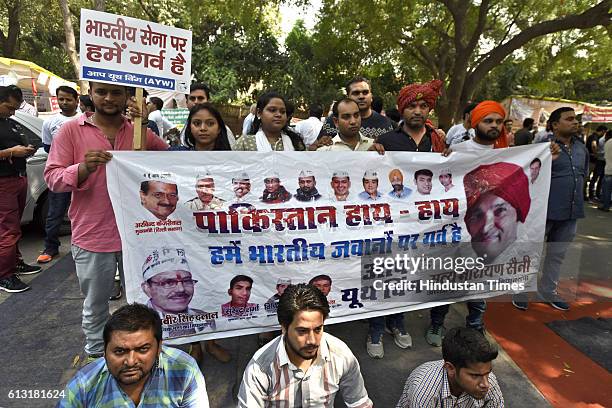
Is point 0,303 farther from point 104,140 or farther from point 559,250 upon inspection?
point 559,250

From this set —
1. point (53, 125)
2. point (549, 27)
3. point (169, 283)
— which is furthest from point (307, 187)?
point (549, 27)

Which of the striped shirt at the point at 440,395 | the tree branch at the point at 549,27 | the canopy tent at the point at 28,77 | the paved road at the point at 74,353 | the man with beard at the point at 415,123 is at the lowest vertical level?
the paved road at the point at 74,353

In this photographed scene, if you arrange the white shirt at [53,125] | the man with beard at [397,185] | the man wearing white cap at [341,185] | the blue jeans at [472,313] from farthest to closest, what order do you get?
the white shirt at [53,125] → the blue jeans at [472,313] → the man with beard at [397,185] → the man wearing white cap at [341,185]

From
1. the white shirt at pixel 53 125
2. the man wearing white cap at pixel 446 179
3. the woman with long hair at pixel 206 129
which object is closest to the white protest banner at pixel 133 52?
the woman with long hair at pixel 206 129

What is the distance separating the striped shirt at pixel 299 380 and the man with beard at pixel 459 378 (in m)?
0.29

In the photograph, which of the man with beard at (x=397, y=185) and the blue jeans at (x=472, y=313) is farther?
the blue jeans at (x=472, y=313)

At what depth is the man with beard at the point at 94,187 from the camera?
2293 millimetres

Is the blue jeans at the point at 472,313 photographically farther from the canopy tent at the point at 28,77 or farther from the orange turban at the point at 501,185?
the canopy tent at the point at 28,77

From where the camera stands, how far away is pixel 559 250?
3693 mm

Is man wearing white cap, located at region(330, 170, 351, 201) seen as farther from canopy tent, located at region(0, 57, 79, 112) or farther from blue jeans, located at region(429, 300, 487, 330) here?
canopy tent, located at region(0, 57, 79, 112)

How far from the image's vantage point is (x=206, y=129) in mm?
2729

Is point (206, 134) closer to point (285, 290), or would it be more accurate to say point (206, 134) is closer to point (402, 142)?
point (285, 290)

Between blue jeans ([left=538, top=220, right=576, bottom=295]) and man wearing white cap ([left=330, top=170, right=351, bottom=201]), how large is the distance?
2163 millimetres

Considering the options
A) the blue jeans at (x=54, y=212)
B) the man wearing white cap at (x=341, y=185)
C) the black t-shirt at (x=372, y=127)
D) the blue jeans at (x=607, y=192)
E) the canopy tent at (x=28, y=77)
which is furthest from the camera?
the canopy tent at (x=28, y=77)
